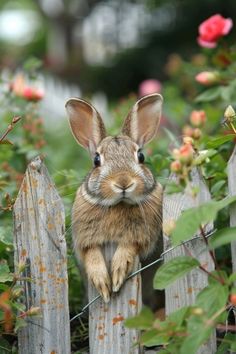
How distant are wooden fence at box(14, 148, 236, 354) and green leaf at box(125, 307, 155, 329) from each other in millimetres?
590

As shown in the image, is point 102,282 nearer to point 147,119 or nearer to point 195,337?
point 195,337

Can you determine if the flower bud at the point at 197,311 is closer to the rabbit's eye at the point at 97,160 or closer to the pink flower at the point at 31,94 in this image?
the rabbit's eye at the point at 97,160

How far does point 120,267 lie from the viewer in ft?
10.3

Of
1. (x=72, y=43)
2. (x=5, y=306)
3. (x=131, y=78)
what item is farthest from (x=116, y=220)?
(x=72, y=43)

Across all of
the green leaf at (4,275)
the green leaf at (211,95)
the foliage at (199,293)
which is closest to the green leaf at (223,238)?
the foliage at (199,293)

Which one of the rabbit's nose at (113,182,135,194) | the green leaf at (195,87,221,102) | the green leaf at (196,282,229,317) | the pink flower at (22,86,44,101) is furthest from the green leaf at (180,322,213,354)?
the pink flower at (22,86,44,101)

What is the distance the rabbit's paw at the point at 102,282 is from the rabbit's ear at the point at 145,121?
2.31 ft

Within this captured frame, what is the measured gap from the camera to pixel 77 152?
7.47m

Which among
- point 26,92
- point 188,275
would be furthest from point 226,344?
point 26,92

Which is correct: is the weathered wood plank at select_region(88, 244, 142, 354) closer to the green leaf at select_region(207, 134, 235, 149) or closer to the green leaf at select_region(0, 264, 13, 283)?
the green leaf at select_region(0, 264, 13, 283)

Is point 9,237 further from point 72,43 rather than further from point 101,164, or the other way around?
point 72,43

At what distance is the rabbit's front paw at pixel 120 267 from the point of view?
3.14 metres

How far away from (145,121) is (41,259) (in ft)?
2.92

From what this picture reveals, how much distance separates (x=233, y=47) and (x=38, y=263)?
2.69 m
